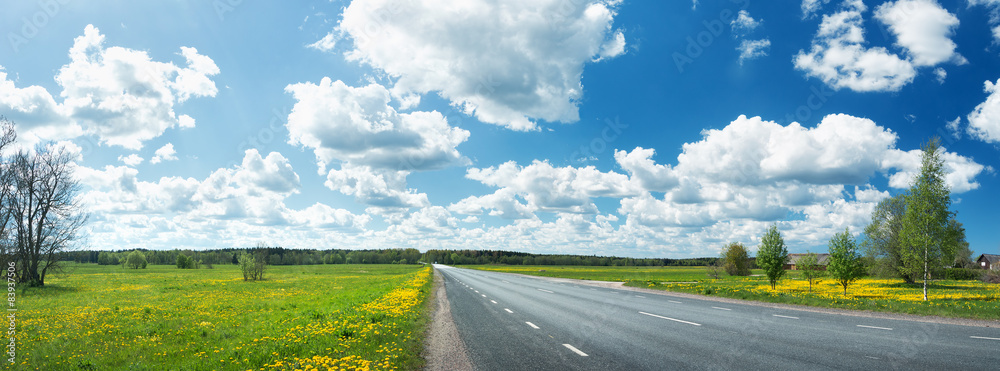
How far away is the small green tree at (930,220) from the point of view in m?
28.7

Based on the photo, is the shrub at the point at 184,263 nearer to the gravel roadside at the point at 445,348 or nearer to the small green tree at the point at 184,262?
the small green tree at the point at 184,262

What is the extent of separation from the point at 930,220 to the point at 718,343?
94.9 feet

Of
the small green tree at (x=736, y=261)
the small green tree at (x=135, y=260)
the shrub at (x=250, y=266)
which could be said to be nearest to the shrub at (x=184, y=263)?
the small green tree at (x=135, y=260)

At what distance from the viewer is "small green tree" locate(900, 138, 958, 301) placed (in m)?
28.7

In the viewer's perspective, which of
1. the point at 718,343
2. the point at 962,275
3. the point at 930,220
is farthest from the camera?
the point at 962,275

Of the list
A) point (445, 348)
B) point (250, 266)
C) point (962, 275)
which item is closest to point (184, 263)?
point (250, 266)

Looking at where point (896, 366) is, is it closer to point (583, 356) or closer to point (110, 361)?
point (583, 356)

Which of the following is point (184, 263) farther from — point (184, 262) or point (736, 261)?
point (736, 261)

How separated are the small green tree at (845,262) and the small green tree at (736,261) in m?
50.8

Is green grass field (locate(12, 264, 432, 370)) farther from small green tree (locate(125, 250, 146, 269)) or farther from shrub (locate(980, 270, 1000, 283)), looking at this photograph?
small green tree (locate(125, 250, 146, 269))

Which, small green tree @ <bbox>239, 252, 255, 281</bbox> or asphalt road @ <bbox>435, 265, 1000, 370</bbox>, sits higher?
asphalt road @ <bbox>435, 265, 1000, 370</bbox>

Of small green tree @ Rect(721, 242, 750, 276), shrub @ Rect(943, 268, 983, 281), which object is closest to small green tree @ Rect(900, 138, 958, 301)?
shrub @ Rect(943, 268, 983, 281)

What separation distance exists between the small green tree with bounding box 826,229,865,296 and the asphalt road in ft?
75.4

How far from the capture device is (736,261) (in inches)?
3287
